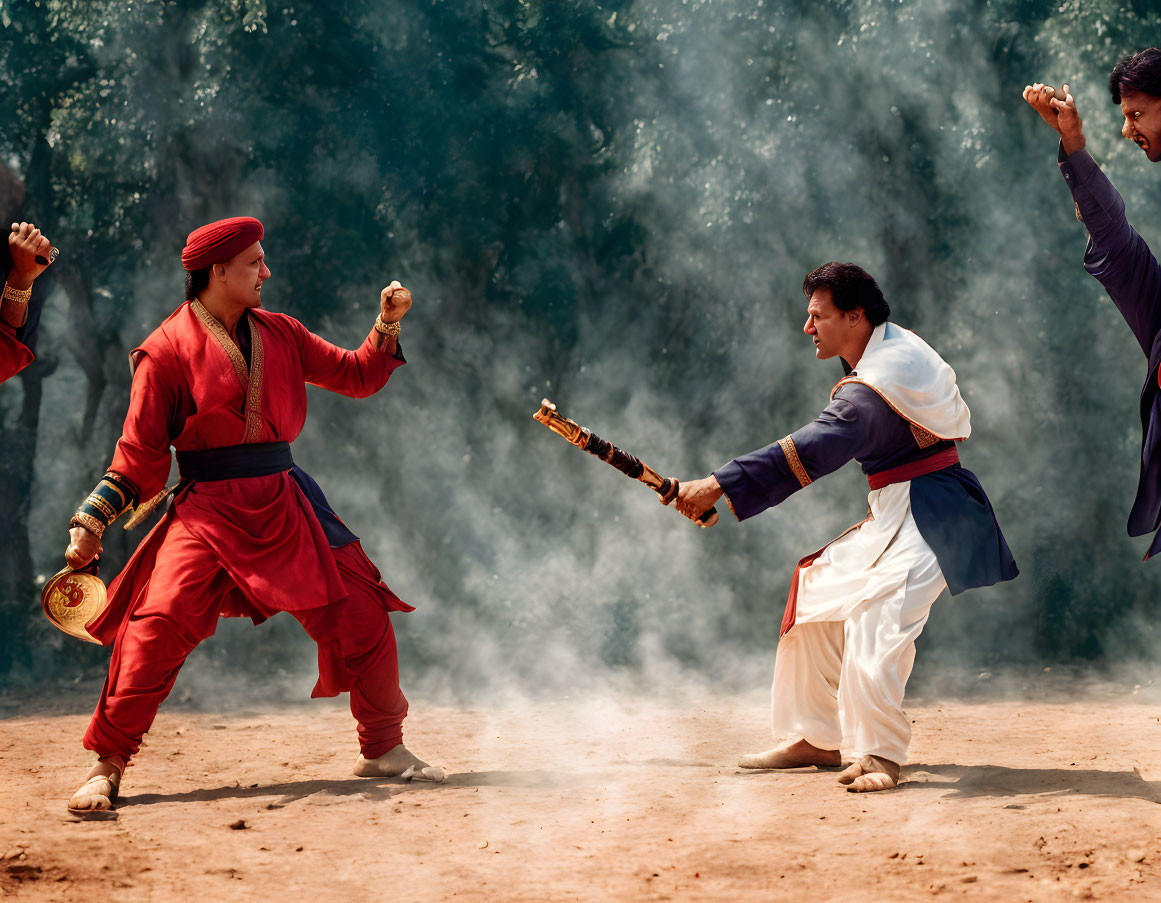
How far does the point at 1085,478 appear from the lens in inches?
290

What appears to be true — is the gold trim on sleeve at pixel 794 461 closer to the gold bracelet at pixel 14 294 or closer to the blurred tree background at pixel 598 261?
the gold bracelet at pixel 14 294

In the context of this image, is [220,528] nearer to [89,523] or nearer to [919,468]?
[89,523]

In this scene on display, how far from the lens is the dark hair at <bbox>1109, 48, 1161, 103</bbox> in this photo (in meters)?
3.43

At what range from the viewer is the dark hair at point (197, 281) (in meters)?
4.07

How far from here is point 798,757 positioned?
13.9 feet

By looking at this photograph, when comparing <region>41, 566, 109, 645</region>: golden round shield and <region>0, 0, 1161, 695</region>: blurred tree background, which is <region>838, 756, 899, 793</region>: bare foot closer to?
<region>41, 566, 109, 645</region>: golden round shield

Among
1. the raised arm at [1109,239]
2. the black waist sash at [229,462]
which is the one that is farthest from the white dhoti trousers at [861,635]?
the black waist sash at [229,462]

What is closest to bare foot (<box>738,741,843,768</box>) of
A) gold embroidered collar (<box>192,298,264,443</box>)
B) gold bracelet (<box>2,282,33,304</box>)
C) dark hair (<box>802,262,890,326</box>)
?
dark hair (<box>802,262,890,326</box>)

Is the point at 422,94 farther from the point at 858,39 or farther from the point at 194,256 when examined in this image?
the point at 194,256

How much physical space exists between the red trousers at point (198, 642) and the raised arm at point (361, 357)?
59cm

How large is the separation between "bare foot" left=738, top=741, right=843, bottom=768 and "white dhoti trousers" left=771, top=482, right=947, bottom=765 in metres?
0.04

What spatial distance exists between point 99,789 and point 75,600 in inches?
23.8

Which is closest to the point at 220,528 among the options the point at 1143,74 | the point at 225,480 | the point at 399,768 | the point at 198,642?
the point at 225,480

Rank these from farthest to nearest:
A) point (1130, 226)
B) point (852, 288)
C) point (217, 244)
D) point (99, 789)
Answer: point (852, 288) → point (217, 244) → point (99, 789) → point (1130, 226)
